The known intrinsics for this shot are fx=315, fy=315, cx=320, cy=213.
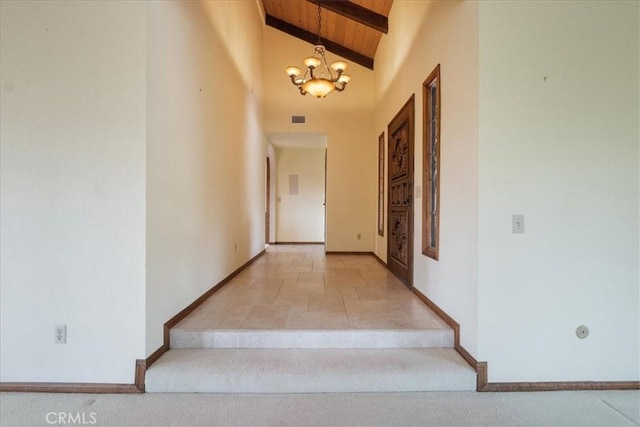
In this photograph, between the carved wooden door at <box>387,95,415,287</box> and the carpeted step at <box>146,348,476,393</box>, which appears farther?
the carved wooden door at <box>387,95,415,287</box>

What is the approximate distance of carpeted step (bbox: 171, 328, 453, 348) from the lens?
2.30 metres

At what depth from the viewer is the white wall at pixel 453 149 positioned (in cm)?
208

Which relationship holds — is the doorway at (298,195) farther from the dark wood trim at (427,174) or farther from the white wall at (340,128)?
the dark wood trim at (427,174)

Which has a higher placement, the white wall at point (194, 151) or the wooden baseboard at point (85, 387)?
the white wall at point (194, 151)

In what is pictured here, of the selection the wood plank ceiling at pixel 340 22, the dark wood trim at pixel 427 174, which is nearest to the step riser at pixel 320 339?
the dark wood trim at pixel 427 174

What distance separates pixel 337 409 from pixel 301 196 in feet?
22.4

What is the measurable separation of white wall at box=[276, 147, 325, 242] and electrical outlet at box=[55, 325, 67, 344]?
21.0ft

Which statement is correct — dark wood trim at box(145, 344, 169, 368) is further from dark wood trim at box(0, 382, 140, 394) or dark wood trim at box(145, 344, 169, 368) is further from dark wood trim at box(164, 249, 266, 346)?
dark wood trim at box(0, 382, 140, 394)

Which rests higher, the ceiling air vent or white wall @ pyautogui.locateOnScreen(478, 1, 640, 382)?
the ceiling air vent

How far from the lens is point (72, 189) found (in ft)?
6.48

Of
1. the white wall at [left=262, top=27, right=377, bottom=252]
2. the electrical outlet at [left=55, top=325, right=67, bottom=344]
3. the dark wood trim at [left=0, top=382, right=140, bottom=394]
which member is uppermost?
the white wall at [left=262, top=27, right=377, bottom=252]

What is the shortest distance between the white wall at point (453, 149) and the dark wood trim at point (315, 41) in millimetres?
2717

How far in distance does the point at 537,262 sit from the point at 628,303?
0.67 meters

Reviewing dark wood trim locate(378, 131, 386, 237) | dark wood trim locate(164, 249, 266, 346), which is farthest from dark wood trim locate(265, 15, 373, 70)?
dark wood trim locate(164, 249, 266, 346)
